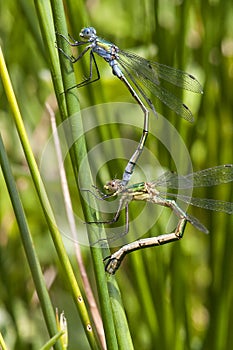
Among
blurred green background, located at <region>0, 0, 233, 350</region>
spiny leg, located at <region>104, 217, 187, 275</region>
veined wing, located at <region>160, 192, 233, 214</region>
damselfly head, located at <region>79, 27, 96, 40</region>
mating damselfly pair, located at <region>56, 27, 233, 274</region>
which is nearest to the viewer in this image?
spiny leg, located at <region>104, 217, 187, 275</region>

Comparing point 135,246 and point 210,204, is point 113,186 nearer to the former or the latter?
point 135,246

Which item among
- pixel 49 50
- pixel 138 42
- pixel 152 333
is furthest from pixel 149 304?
pixel 138 42

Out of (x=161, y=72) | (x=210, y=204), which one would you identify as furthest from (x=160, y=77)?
(x=210, y=204)

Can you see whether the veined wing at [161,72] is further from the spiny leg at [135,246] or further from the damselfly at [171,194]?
the spiny leg at [135,246]

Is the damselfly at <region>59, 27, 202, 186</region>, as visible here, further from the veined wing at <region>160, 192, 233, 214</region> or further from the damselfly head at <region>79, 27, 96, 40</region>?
the veined wing at <region>160, 192, 233, 214</region>

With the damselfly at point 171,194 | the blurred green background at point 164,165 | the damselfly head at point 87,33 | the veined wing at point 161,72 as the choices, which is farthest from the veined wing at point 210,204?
the damselfly head at point 87,33

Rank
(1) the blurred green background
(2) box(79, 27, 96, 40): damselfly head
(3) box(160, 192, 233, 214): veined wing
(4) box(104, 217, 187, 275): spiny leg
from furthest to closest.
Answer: (1) the blurred green background, (3) box(160, 192, 233, 214): veined wing, (2) box(79, 27, 96, 40): damselfly head, (4) box(104, 217, 187, 275): spiny leg

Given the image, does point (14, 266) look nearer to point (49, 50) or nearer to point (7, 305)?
point (7, 305)

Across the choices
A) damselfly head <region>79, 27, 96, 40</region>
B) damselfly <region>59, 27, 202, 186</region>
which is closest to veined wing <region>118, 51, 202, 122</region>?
damselfly <region>59, 27, 202, 186</region>
